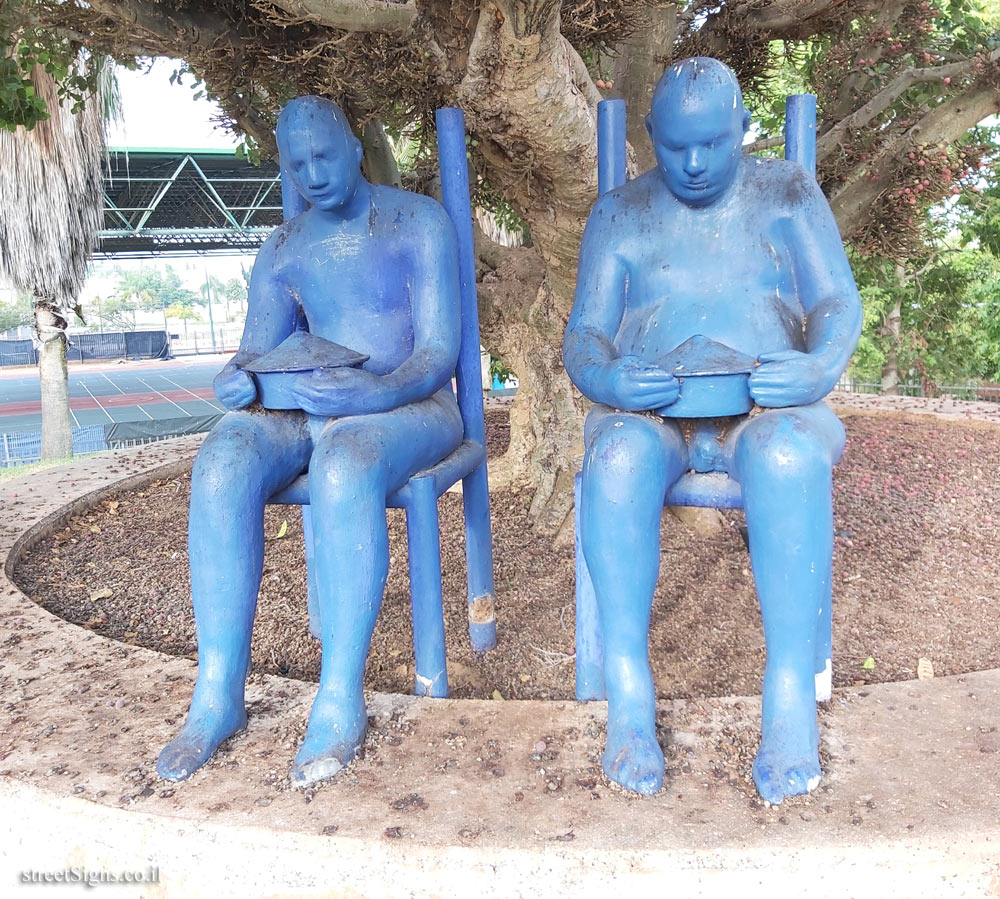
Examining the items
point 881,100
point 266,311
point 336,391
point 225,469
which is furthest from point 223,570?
point 881,100

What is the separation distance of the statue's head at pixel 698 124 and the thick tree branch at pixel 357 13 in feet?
3.31

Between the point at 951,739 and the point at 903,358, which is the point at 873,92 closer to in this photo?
the point at 951,739

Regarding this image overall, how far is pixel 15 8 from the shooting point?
10.9 ft

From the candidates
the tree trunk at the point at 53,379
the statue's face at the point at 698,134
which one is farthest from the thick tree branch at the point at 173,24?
the tree trunk at the point at 53,379

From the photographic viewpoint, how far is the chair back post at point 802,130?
243 cm

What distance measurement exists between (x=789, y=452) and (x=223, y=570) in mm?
1281

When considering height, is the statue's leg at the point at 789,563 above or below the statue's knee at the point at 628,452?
below

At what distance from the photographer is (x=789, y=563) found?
1.82 m

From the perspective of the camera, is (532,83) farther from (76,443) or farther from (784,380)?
(76,443)

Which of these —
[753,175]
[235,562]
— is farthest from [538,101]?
[235,562]

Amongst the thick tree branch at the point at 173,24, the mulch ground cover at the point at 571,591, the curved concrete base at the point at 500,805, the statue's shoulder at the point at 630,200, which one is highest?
the thick tree branch at the point at 173,24

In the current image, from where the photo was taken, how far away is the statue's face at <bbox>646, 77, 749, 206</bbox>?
189cm

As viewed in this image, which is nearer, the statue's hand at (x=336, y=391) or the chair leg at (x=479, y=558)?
the statue's hand at (x=336, y=391)

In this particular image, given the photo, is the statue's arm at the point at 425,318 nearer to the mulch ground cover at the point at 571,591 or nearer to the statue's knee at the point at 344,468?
the statue's knee at the point at 344,468
